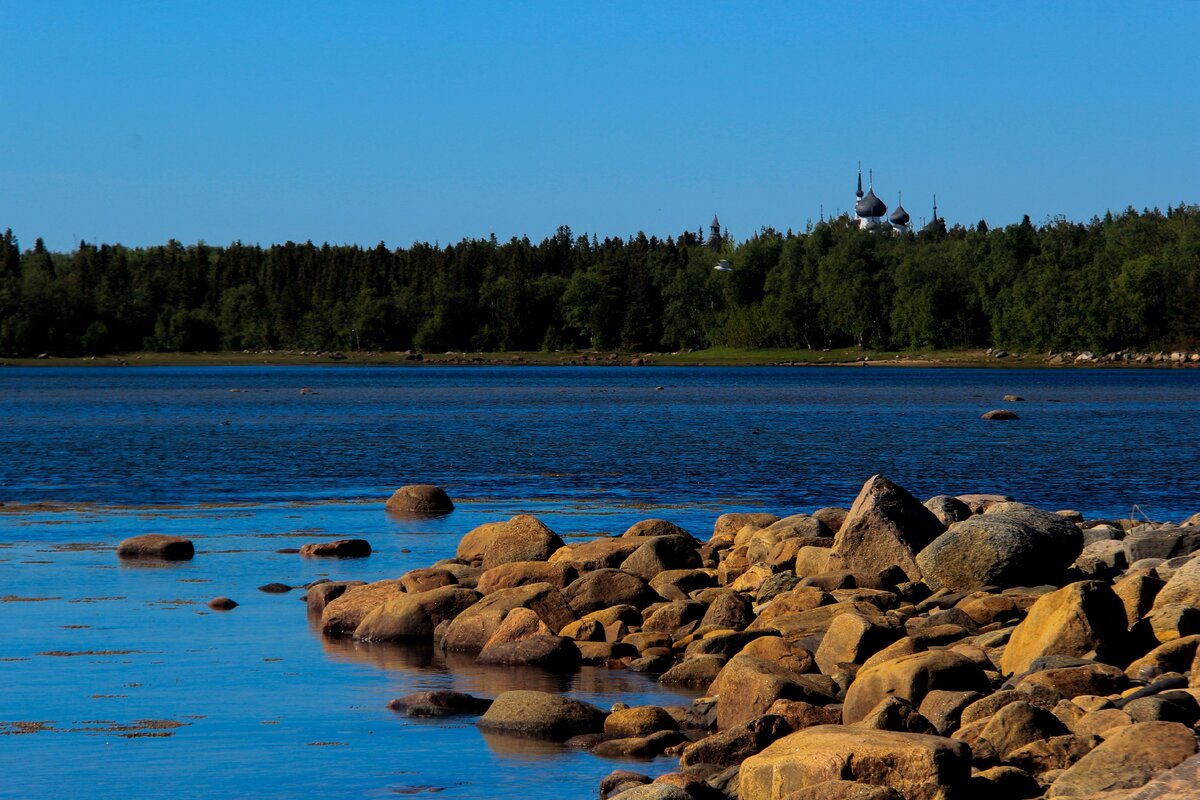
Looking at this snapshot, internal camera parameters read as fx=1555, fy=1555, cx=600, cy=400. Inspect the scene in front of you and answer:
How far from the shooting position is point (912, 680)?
1493cm

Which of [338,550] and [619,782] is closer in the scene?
[619,782]

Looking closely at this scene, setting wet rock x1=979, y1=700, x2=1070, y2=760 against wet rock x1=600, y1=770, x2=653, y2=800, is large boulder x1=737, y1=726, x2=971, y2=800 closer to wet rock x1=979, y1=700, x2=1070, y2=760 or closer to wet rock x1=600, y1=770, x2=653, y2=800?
wet rock x1=979, y1=700, x2=1070, y2=760

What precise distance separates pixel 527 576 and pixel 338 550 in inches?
328

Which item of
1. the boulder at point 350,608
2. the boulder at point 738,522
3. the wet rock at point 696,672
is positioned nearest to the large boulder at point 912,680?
the wet rock at point 696,672

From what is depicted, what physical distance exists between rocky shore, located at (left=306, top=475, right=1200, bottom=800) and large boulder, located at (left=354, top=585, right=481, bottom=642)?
1.4 inches

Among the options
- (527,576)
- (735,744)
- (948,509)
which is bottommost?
(735,744)

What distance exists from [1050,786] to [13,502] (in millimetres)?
34869

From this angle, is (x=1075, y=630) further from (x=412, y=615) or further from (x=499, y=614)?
(x=412, y=615)

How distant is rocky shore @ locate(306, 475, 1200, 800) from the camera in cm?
1244

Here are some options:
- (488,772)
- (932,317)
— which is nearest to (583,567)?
(488,772)

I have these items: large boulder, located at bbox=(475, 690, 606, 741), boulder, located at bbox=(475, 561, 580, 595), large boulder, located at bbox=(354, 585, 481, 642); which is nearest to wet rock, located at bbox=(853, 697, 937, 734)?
large boulder, located at bbox=(475, 690, 606, 741)

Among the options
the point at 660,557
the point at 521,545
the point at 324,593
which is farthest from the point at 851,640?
the point at 324,593

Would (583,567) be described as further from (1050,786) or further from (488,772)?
(1050,786)

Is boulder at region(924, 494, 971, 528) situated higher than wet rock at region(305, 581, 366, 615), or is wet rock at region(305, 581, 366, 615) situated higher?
boulder at region(924, 494, 971, 528)
